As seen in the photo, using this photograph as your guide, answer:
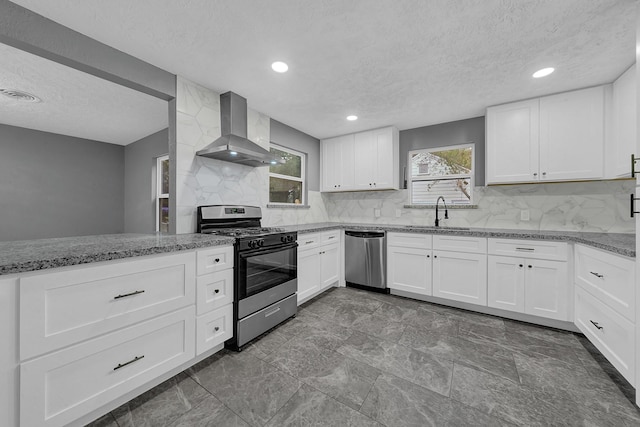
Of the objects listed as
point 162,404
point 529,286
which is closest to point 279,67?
point 162,404

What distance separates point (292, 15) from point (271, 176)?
2102mm

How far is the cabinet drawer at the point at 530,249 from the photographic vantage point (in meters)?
2.28

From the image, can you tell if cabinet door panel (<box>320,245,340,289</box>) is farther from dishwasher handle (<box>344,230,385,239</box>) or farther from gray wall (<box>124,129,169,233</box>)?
gray wall (<box>124,129,169,233</box>)

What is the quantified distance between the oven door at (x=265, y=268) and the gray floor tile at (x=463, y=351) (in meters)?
1.21

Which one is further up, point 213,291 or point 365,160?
point 365,160

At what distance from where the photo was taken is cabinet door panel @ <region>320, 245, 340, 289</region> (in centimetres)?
316

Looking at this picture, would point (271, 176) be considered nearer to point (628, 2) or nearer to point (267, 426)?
point (267, 426)

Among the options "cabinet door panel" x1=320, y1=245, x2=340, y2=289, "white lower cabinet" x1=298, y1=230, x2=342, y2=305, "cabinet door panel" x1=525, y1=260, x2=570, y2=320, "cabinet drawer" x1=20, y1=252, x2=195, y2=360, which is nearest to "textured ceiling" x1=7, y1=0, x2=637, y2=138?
"cabinet drawer" x1=20, y1=252, x2=195, y2=360

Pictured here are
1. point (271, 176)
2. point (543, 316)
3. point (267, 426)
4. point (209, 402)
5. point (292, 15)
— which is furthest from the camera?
point (271, 176)

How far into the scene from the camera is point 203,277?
68.9 inches

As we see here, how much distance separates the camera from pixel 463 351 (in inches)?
76.9

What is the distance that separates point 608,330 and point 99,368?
3.17 m

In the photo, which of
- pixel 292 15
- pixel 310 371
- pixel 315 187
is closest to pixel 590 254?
pixel 310 371

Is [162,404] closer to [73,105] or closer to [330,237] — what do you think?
[330,237]
